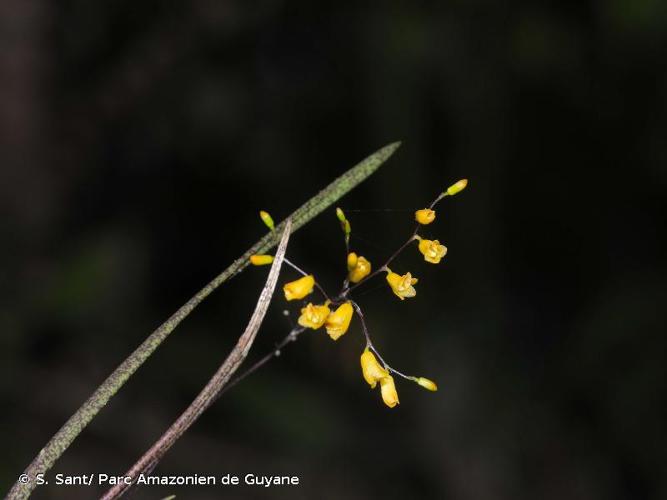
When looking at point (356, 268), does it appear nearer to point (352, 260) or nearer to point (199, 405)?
point (352, 260)

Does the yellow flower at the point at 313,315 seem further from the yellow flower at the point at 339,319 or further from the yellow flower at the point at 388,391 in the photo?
the yellow flower at the point at 388,391

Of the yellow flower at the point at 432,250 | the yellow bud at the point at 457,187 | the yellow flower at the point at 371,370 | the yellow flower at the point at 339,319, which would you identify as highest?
the yellow bud at the point at 457,187

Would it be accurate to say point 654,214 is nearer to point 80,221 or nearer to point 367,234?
point 367,234

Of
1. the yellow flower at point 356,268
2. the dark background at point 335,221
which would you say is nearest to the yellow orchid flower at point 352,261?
the yellow flower at point 356,268

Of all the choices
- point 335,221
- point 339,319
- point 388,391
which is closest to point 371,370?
point 388,391

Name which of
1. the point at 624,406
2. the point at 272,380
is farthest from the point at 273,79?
the point at 624,406
